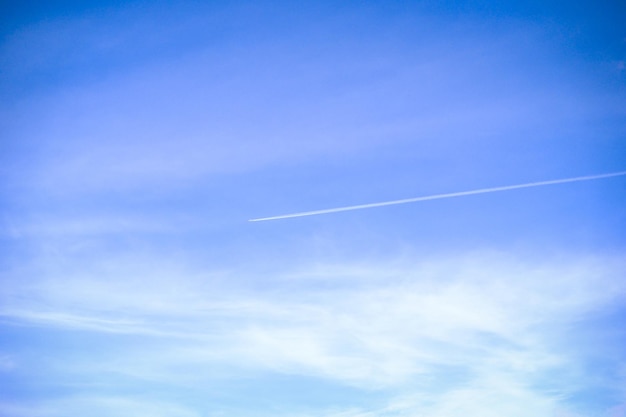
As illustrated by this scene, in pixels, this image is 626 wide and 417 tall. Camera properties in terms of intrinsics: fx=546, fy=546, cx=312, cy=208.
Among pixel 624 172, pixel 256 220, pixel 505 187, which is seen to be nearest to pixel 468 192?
pixel 505 187

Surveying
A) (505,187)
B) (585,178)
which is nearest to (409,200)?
(505,187)

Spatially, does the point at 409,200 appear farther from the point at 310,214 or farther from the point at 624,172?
the point at 624,172

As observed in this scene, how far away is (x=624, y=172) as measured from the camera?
5.48 m

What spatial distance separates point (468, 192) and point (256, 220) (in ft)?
7.32

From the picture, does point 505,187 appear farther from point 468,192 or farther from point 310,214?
point 310,214

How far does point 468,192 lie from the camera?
5.70 m

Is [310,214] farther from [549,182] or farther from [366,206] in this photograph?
[549,182]

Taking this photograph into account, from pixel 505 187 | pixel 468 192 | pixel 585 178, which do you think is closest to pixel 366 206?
pixel 468 192

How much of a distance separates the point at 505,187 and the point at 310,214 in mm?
2034

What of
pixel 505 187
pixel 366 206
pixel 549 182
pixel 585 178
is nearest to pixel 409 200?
pixel 366 206

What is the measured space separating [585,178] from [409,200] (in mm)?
1774

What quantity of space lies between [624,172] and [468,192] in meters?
1.53

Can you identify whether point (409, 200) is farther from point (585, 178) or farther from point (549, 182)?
point (585, 178)

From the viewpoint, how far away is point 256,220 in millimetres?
5707
